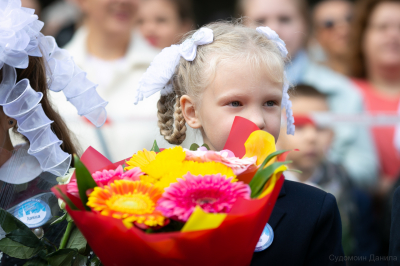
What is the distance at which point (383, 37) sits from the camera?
4.09m

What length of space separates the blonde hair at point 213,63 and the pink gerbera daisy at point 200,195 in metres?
0.71

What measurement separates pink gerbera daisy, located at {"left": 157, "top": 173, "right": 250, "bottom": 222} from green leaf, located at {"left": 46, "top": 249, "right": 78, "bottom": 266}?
0.47 m

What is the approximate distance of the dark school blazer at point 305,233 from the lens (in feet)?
5.32

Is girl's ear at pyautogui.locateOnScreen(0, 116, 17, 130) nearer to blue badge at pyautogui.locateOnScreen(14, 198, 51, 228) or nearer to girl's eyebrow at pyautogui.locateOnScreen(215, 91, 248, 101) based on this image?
blue badge at pyautogui.locateOnScreen(14, 198, 51, 228)

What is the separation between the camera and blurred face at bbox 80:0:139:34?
416 centimetres

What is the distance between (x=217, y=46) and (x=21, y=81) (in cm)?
76

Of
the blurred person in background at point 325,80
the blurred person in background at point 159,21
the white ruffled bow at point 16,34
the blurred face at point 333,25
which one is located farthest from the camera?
the blurred face at point 333,25

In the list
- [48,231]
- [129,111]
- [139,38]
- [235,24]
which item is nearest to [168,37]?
[139,38]

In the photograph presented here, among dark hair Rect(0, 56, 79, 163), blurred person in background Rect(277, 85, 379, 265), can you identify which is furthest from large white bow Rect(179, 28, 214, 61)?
blurred person in background Rect(277, 85, 379, 265)

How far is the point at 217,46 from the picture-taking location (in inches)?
72.9

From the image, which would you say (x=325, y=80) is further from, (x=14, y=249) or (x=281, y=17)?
(x=14, y=249)

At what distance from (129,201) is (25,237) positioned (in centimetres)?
50

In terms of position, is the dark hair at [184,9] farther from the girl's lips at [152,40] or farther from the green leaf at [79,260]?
the green leaf at [79,260]

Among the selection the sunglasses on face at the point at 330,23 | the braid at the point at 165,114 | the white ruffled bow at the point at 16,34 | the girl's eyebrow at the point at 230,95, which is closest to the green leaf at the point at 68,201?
the white ruffled bow at the point at 16,34
